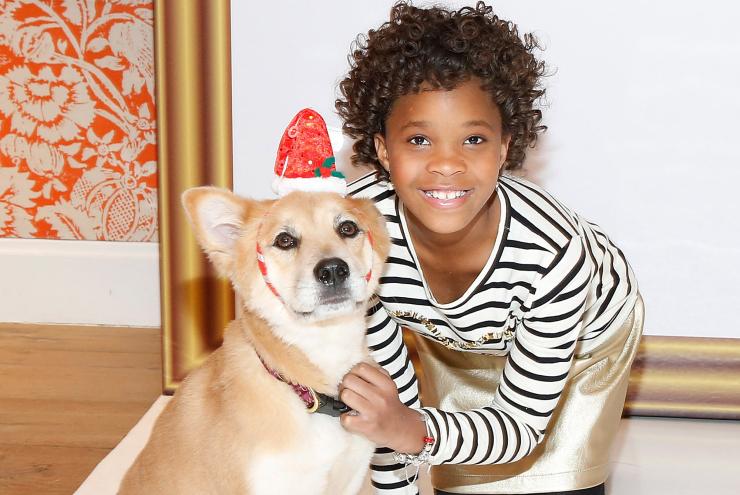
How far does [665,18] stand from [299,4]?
3.21 ft

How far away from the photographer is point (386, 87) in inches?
63.7

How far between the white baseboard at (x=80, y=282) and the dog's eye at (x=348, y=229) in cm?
177

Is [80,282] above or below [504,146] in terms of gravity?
below

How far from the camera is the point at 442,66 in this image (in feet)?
5.12

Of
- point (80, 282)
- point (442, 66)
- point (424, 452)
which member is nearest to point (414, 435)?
point (424, 452)

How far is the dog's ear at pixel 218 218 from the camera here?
1465 mm

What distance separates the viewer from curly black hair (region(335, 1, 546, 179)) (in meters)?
1.57

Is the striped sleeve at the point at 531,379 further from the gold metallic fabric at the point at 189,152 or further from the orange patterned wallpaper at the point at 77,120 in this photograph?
the orange patterned wallpaper at the point at 77,120

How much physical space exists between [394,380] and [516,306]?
0.38 m

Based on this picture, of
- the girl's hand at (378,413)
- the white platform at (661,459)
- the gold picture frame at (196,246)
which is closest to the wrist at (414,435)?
the girl's hand at (378,413)

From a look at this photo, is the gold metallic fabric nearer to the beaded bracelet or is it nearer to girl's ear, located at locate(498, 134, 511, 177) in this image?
girl's ear, located at locate(498, 134, 511, 177)

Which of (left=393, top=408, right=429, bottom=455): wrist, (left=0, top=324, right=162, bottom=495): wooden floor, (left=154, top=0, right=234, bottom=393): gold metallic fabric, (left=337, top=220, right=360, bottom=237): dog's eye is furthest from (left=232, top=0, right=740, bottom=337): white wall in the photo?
(left=393, top=408, right=429, bottom=455): wrist

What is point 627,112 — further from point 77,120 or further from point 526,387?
point 77,120

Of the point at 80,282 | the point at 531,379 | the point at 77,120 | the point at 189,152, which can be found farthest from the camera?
the point at 80,282
